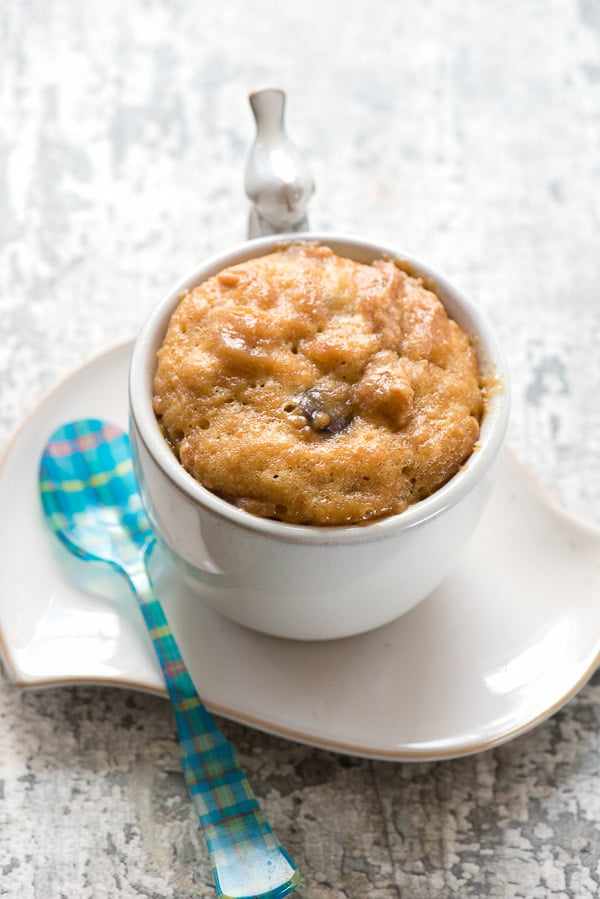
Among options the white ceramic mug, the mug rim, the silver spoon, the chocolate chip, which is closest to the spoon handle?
the silver spoon

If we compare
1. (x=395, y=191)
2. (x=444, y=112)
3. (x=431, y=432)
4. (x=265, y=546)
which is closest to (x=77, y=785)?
(x=265, y=546)

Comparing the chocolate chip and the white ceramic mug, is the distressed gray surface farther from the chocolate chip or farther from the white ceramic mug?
the chocolate chip

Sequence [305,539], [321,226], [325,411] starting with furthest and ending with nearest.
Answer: [321,226] < [325,411] < [305,539]

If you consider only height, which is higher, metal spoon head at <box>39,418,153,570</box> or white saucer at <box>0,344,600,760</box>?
metal spoon head at <box>39,418,153,570</box>

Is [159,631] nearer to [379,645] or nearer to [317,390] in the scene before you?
[379,645]

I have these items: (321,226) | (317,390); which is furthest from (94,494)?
(321,226)

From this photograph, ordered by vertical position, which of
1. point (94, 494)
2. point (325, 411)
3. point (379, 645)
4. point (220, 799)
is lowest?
point (220, 799)

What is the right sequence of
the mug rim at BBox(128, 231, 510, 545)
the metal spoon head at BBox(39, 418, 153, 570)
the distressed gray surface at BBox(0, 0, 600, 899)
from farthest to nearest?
the metal spoon head at BBox(39, 418, 153, 570) → the distressed gray surface at BBox(0, 0, 600, 899) → the mug rim at BBox(128, 231, 510, 545)

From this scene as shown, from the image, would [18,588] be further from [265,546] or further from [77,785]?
[265,546]
